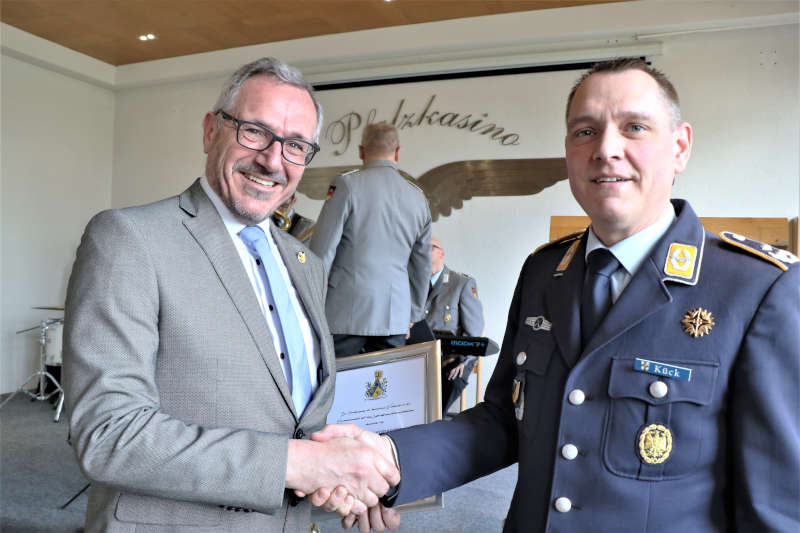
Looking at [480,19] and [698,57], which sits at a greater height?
[480,19]

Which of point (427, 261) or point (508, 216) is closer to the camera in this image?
point (427, 261)

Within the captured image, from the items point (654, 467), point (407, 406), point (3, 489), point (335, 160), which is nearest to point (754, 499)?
point (654, 467)

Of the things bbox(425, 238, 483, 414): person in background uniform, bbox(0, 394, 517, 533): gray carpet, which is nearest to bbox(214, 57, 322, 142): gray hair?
bbox(0, 394, 517, 533): gray carpet

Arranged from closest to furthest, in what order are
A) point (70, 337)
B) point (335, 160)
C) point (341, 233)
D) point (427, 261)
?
point (70, 337) → point (341, 233) → point (427, 261) → point (335, 160)

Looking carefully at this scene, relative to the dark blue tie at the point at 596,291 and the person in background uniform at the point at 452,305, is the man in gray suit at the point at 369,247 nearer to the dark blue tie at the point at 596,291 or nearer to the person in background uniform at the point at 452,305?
→ the person in background uniform at the point at 452,305

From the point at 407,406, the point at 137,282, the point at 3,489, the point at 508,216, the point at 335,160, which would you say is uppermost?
the point at 335,160

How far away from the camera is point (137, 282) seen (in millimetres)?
1190

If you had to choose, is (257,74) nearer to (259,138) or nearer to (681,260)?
(259,138)

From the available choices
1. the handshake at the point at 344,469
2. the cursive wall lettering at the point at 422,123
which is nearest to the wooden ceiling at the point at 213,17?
the cursive wall lettering at the point at 422,123

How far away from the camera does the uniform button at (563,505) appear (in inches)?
44.3

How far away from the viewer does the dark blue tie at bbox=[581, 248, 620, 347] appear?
1213mm

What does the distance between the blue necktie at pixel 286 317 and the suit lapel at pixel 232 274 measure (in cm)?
8

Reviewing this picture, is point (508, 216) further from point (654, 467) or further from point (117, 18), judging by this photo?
point (654, 467)

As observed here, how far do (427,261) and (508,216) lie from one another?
2.43 m
